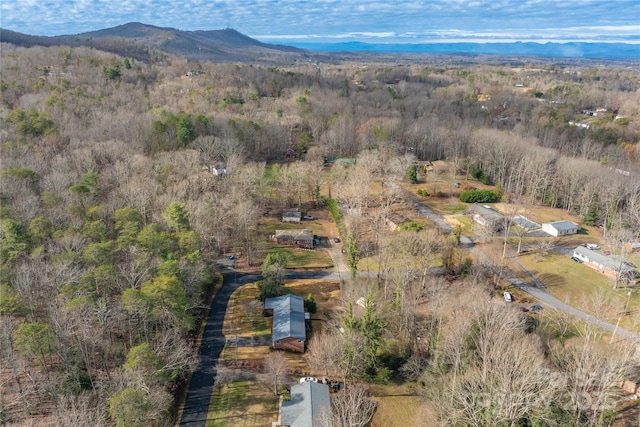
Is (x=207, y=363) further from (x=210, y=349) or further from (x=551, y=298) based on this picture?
(x=551, y=298)

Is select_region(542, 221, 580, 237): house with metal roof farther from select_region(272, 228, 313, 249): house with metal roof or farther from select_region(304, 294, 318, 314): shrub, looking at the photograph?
select_region(304, 294, 318, 314): shrub

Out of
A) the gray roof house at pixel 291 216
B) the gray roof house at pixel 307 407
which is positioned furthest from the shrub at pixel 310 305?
the gray roof house at pixel 291 216

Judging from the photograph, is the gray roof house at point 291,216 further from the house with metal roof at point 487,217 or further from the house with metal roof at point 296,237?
the house with metal roof at point 487,217

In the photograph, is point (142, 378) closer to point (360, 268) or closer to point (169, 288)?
point (169, 288)

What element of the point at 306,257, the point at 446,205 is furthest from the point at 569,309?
the point at 446,205

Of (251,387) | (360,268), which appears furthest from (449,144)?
(251,387)

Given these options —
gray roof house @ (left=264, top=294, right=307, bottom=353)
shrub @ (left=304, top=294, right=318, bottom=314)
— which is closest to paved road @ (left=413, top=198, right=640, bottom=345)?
shrub @ (left=304, top=294, right=318, bottom=314)
